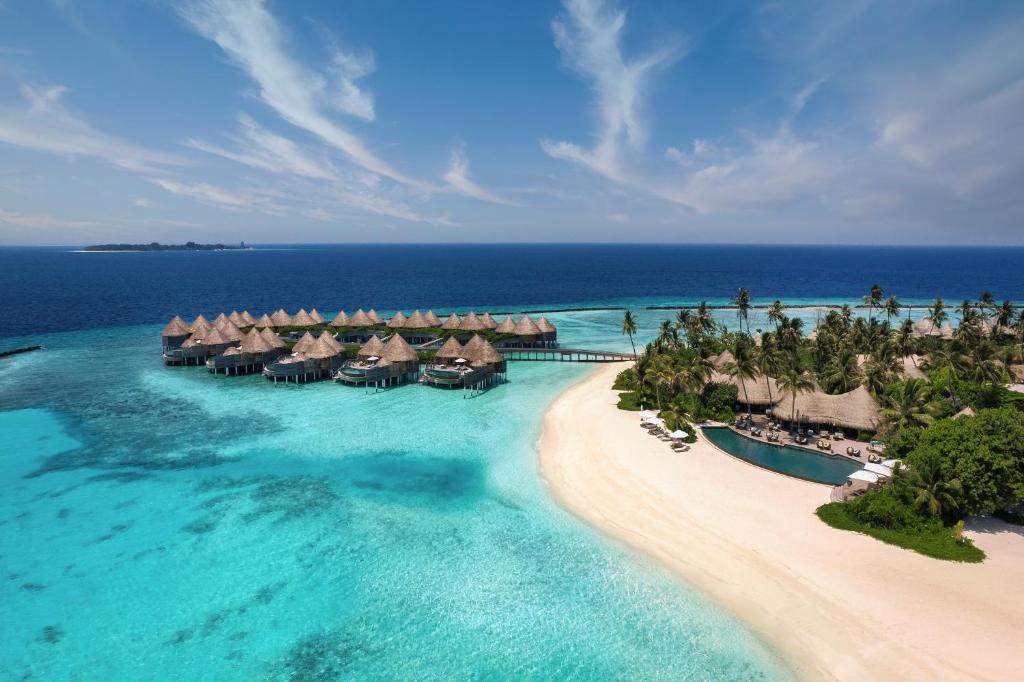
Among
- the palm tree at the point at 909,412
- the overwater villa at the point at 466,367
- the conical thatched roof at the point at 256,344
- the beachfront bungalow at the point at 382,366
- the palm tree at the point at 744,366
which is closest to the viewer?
the palm tree at the point at 909,412

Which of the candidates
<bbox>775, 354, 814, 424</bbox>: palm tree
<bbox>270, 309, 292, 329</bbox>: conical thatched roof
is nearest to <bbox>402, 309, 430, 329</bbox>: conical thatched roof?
<bbox>270, 309, 292, 329</bbox>: conical thatched roof

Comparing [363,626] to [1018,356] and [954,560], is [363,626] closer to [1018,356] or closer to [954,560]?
[954,560]

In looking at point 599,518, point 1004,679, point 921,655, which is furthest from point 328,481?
point 1004,679

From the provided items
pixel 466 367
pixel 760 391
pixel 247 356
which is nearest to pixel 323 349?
pixel 247 356

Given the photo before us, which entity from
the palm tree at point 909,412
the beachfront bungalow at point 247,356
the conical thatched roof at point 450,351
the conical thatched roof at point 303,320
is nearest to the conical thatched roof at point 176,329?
the beachfront bungalow at point 247,356

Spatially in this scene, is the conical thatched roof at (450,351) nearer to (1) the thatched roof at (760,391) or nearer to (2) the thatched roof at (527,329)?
(2) the thatched roof at (527,329)
